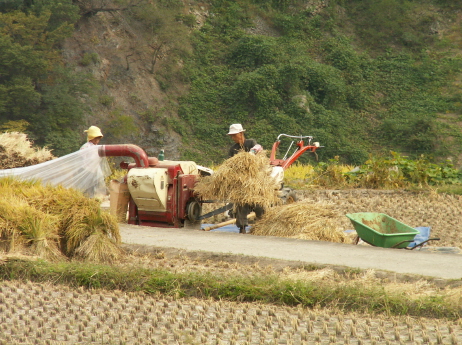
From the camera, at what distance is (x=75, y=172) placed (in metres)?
8.84

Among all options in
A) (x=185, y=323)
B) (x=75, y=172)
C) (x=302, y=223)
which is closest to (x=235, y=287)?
(x=185, y=323)

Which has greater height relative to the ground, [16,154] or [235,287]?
[16,154]

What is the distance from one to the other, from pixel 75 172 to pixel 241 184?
2.25 m

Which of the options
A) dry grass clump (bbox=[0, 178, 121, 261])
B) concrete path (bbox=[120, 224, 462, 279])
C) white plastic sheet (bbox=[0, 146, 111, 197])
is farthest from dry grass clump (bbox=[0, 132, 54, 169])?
dry grass clump (bbox=[0, 178, 121, 261])

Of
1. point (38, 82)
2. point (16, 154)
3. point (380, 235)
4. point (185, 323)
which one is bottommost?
point (185, 323)

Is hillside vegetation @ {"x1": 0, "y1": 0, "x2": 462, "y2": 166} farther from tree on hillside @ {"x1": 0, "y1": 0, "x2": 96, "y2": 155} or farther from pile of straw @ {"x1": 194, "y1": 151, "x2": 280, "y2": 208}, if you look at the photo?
pile of straw @ {"x1": 194, "y1": 151, "x2": 280, "y2": 208}

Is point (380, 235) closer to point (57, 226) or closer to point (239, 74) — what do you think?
point (57, 226)

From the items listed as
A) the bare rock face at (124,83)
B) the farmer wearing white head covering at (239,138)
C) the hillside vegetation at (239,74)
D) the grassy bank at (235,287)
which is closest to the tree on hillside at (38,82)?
the hillside vegetation at (239,74)

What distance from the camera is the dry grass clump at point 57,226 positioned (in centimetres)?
673

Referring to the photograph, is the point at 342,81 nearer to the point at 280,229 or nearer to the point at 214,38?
the point at 214,38

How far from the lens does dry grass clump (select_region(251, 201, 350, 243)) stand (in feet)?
27.7

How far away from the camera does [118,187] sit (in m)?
8.98

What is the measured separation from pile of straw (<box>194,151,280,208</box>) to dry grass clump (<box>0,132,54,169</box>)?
318 centimetres

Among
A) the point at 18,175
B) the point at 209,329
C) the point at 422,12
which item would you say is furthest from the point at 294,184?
the point at 422,12
